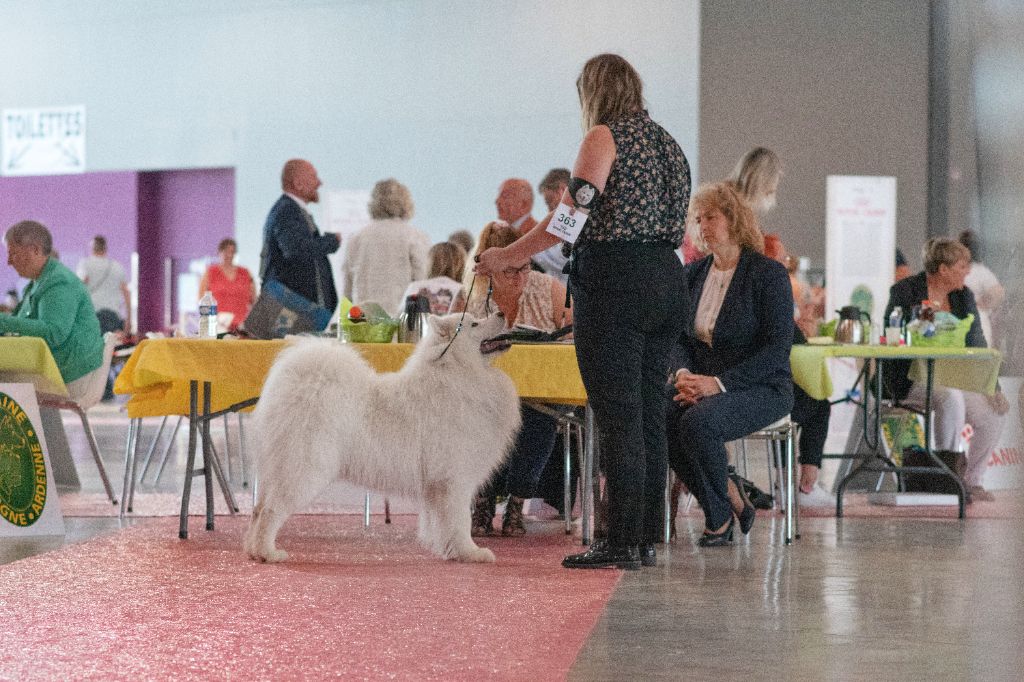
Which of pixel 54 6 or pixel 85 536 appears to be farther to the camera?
pixel 54 6

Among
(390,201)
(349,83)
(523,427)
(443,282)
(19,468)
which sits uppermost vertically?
(349,83)

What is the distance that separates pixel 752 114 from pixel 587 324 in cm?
763

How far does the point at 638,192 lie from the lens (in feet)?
10.9

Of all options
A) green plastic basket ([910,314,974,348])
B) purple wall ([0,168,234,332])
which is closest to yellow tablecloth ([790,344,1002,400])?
green plastic basket ([910,314,974,348])

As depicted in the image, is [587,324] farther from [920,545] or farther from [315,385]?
[920,545]

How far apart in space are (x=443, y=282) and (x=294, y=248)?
39.6 inches

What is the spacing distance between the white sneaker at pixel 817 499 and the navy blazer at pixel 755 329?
4.53 ft

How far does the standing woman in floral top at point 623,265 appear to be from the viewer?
334cm

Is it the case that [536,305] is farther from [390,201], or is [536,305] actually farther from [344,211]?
[344,211]

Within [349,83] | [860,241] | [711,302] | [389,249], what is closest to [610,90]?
[711,302]

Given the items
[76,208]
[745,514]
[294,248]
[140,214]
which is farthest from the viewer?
[76,208]

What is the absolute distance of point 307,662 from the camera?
240 centimetres

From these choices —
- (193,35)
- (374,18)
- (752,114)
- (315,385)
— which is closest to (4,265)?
(193,35)

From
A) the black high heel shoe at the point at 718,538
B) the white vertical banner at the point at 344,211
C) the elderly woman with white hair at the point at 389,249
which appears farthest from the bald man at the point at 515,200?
the white vertical banner at the point at 344,211
